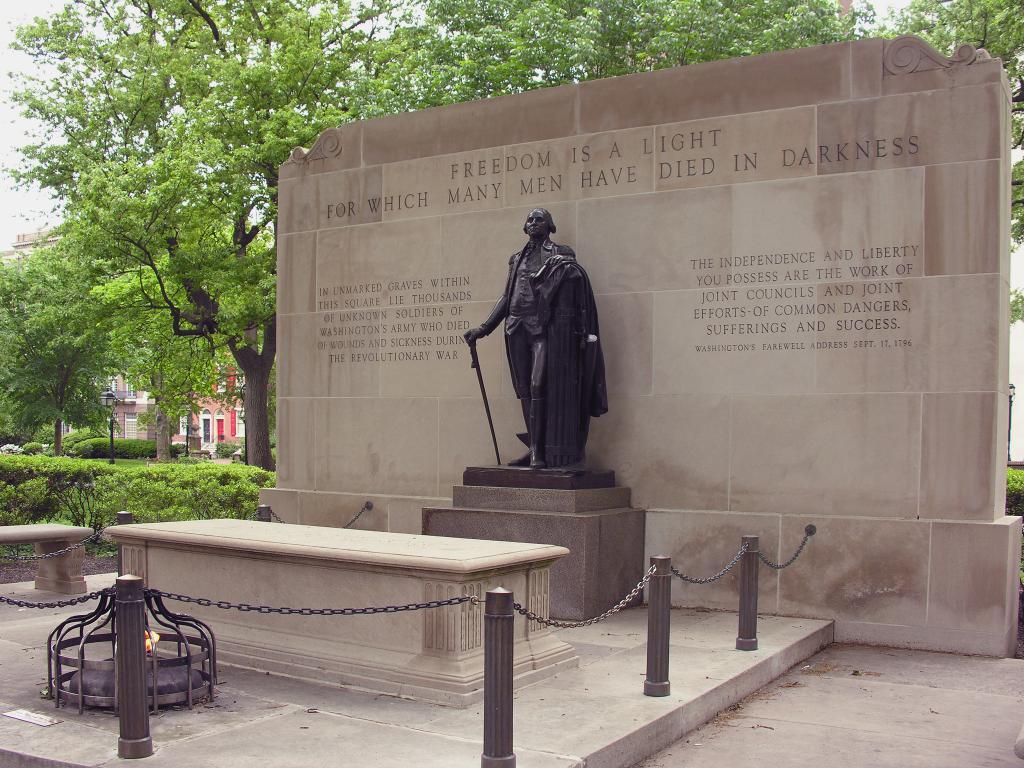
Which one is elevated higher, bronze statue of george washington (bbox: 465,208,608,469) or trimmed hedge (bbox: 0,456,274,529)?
bronze statue of george washington (bbox: 465,208,608,469)

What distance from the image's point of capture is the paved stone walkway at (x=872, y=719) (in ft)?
20.5

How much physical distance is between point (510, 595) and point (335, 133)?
9530 mm

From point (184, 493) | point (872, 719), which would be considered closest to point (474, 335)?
point (872, 719)

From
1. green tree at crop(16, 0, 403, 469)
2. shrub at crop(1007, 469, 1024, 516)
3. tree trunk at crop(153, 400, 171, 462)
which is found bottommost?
tree trunk at crop(153, 400, 171, 462)

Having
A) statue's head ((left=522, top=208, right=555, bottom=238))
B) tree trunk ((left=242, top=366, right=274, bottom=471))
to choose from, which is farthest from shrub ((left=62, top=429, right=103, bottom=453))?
statue's head ((left=522, top=208, right=555, bottom=238))

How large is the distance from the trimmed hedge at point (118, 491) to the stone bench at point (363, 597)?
7.68 meters

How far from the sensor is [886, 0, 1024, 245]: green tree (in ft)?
74.2

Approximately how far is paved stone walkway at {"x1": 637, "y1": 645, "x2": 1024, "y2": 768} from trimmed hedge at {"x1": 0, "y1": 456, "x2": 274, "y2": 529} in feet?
33.6

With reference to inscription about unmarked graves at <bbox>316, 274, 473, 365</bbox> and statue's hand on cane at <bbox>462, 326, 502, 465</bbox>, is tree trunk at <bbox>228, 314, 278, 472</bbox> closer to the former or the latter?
inscription about unmarked graves at <bbox>316, 274, 473, 365</bbox>

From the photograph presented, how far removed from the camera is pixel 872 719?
712 centimetres

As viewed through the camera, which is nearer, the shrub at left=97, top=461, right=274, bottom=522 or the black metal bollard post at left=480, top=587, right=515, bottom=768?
the black metal bollard post at left=480, top=587, right=515, bottom=768

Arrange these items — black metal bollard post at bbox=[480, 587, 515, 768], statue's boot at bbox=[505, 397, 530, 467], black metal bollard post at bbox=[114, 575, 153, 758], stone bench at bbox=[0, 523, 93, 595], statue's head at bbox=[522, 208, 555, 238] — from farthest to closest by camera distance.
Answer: stone bench at bbox=[0, 523, 93, 595]
statue's boot at bbox=[505, 397, 530, 467]
statue's head at bbox=[522, 208, 555, 238]
black metal bollard post at bbox=[114, 575, 153, 758]
black metal bollard post at bbox=[480, 587, 515, 768]

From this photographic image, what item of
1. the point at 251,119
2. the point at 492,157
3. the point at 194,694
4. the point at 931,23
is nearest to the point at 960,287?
the point at 492,157

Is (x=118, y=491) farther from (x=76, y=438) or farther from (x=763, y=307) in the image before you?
(x=76, y=438)
